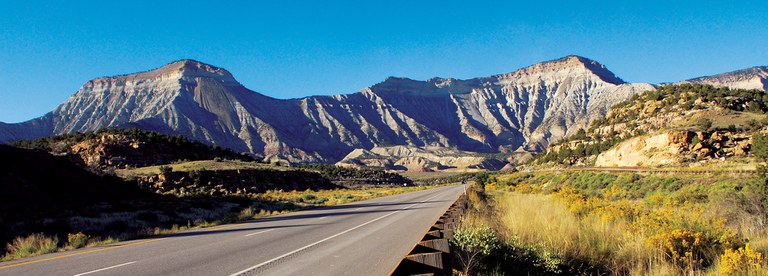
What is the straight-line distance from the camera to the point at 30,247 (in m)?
12.2

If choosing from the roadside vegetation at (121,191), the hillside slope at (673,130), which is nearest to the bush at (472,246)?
the roadside vegetation at (121,191)

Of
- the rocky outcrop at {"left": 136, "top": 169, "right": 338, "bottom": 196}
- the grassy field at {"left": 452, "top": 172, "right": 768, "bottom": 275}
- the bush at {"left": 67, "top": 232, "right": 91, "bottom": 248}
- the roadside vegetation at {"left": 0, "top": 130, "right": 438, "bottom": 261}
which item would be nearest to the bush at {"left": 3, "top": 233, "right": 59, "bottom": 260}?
the roadside vegetation at {"left": 0, "top": 130, "right": 438, "bottom": 261}

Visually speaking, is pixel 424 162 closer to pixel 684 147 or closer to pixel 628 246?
pixel 684 147

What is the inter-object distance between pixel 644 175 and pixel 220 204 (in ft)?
85.8

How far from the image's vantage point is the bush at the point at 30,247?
464 inches

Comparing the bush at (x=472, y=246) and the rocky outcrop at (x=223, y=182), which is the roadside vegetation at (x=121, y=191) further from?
the bush at (x=472, y=246)

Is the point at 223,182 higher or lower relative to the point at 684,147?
higher

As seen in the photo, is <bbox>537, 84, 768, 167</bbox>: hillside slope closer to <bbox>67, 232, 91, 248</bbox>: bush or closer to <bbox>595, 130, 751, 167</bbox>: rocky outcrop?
<bbox>595, 130, 751, 167</bbox>: rocky outcrop

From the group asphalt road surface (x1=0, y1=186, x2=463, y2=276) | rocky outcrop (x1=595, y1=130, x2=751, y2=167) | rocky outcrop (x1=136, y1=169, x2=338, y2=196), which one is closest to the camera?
asphalt road surface (x1=0, y1=186, x2=463, y2=276)

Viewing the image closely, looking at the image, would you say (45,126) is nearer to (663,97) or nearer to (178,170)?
(178,170)

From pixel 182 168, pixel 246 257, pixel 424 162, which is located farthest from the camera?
pixel 424 162

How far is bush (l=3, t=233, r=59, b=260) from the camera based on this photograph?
11.8 m

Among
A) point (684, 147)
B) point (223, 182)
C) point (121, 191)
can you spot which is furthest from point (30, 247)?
point (684, 147)

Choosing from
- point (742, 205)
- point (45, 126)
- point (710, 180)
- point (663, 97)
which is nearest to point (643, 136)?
point (663, 97)
